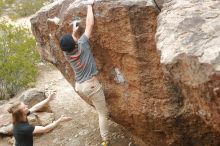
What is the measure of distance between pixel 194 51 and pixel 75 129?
4767mm

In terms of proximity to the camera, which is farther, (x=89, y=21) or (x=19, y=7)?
(x=19, y=7)

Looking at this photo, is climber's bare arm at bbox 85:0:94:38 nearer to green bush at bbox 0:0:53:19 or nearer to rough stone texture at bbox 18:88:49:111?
rough stone texture at bbox 18:88:49:111

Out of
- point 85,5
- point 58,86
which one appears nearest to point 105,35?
point 85,5

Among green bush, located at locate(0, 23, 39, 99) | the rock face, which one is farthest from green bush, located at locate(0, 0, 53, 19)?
the rock face

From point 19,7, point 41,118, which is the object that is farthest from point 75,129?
point 19,7

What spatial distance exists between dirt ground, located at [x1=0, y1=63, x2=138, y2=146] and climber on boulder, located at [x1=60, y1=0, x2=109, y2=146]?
1024 mm

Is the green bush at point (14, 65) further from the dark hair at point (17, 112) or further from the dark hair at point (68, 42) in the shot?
the dark hair at point (17, 112)

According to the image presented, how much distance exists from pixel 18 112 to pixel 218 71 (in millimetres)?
3099

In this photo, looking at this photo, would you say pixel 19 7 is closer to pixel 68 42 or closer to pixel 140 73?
pixel 68 42

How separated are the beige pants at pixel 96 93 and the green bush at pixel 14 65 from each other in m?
4.84

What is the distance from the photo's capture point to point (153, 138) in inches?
259

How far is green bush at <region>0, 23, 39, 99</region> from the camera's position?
1102 cm

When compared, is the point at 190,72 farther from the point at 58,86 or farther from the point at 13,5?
the point at 13,5

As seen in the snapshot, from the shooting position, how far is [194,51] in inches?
164
